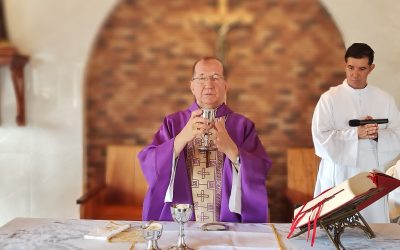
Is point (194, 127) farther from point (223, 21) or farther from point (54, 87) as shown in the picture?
point (54, 87)

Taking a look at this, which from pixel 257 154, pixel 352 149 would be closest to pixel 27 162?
pixel 257 154

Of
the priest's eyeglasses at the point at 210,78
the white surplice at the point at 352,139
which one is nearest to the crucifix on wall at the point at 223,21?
the white surplice at the point at 352,139

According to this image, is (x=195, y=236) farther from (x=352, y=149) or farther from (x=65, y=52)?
(x=65, y=52)

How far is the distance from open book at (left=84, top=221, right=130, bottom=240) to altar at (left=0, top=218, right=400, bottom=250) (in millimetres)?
32

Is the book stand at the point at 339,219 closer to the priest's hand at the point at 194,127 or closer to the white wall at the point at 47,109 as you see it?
the priest's hand at the point at 194,127

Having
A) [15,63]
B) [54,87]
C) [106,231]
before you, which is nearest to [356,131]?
[106,231]

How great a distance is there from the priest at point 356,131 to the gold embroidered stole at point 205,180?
1.02 meters

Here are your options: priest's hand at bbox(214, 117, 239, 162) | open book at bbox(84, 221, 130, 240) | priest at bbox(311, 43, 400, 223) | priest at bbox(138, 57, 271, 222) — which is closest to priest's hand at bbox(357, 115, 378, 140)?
priest at bbox(311, 43, 400, 223)

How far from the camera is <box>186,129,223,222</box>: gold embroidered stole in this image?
123 inches

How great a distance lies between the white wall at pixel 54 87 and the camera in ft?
16.2

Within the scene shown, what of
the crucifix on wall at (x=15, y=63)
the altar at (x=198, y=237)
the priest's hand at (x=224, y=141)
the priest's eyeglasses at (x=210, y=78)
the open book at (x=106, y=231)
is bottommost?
the altar at (x=198, y=237)

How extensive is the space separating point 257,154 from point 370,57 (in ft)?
4.09

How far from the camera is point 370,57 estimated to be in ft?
11.9

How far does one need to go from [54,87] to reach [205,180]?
8.56 ft
